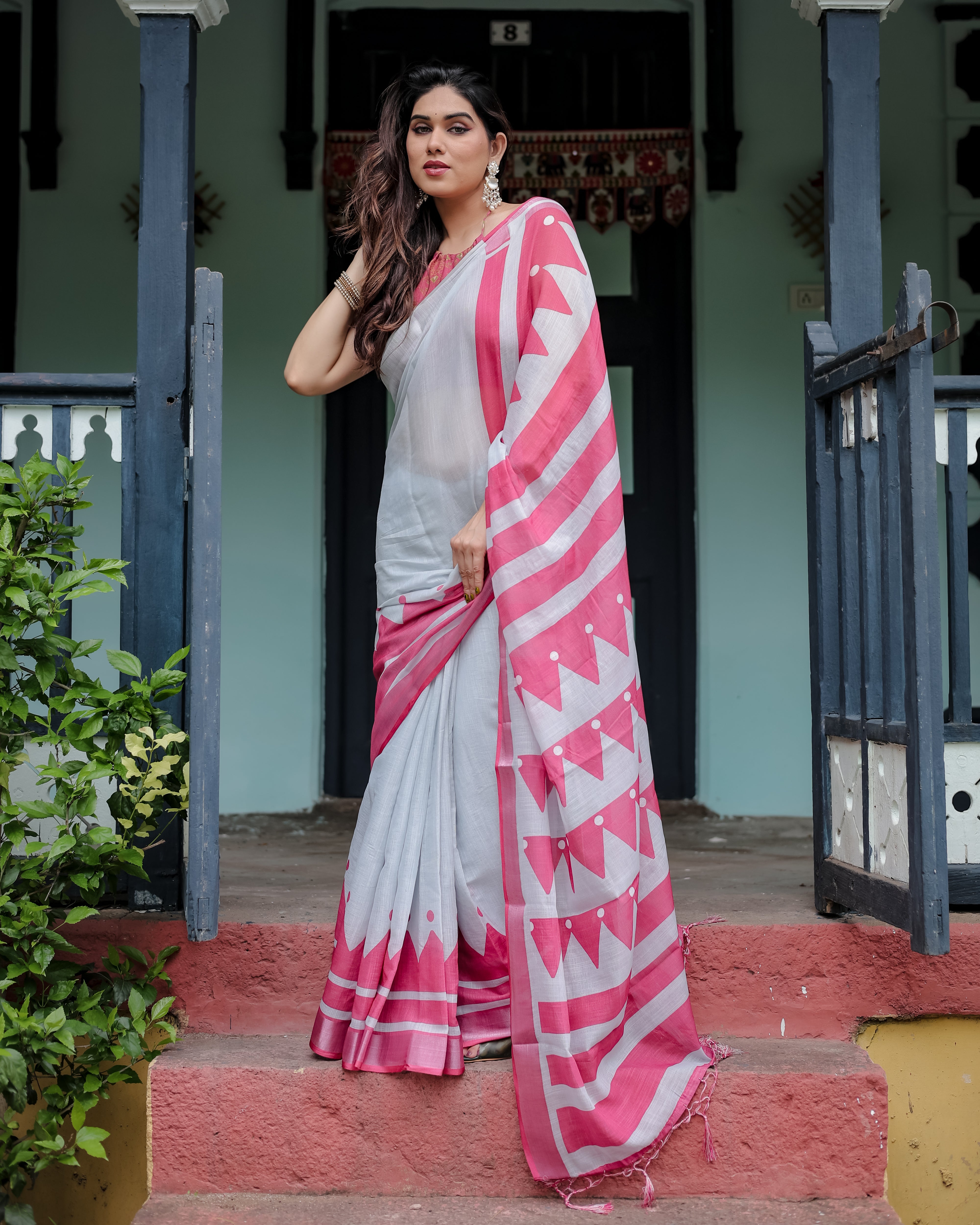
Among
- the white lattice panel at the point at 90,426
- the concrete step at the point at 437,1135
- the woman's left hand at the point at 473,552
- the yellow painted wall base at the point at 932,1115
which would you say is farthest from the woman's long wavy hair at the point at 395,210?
the yellow painted wall base at the point at 932,1115

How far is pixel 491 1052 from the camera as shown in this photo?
7.70ft

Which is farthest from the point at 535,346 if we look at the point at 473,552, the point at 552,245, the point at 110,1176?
the point at 110,1176

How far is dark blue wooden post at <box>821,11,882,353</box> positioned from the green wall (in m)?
1.79

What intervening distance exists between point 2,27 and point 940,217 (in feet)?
12.6

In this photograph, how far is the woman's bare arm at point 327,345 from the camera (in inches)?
103

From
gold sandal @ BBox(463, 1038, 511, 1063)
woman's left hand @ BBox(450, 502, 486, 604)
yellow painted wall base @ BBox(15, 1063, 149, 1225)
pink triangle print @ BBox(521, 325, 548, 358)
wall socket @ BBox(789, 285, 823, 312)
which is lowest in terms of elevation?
yellow painted wall base @ BBox(15, 1063, 149, 1225)

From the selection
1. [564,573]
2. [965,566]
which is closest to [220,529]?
[564,573]

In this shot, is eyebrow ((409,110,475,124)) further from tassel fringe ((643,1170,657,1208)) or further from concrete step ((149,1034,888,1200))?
tassel fringe ((643,1170,657,1208))

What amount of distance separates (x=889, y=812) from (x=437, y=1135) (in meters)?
1.15

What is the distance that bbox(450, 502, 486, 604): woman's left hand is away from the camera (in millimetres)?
2371

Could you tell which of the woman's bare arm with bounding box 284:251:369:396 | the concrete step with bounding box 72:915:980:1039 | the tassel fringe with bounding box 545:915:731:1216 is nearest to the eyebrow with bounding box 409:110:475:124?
the woman's bare arm with bounding box 284:251:369:396

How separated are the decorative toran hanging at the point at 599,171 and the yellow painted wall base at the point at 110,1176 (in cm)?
344

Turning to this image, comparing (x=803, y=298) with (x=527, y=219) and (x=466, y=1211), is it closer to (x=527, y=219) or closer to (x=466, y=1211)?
(x=527, y=219)

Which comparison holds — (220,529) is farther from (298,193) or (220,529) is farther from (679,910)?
(298,193)
